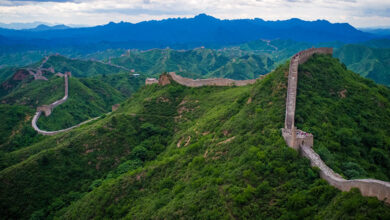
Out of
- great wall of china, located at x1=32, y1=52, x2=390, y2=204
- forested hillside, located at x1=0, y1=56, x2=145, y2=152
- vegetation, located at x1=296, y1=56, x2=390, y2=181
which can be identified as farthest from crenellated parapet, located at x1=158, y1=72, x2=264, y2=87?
forested hillside, located at x1=0, y1=56, x2=145, y2=152

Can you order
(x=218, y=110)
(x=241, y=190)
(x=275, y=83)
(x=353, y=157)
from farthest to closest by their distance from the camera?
(x=218, y=110), (x=275, y=83), (x=353, y=157), (x=241, y=190)

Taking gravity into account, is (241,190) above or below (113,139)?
above

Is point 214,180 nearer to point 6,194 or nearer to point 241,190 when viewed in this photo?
point 241,190

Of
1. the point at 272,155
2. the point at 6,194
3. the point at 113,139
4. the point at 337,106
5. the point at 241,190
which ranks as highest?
the point at 337,106

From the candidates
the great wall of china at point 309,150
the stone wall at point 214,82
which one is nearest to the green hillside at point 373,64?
the stone wall at point 214,82

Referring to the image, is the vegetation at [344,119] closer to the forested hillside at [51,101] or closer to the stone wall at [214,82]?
the stone wall at [214,82]

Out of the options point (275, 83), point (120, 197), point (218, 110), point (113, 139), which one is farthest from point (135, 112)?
point (275, 83)

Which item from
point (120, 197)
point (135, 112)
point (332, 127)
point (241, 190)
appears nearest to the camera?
point (241, 190)
